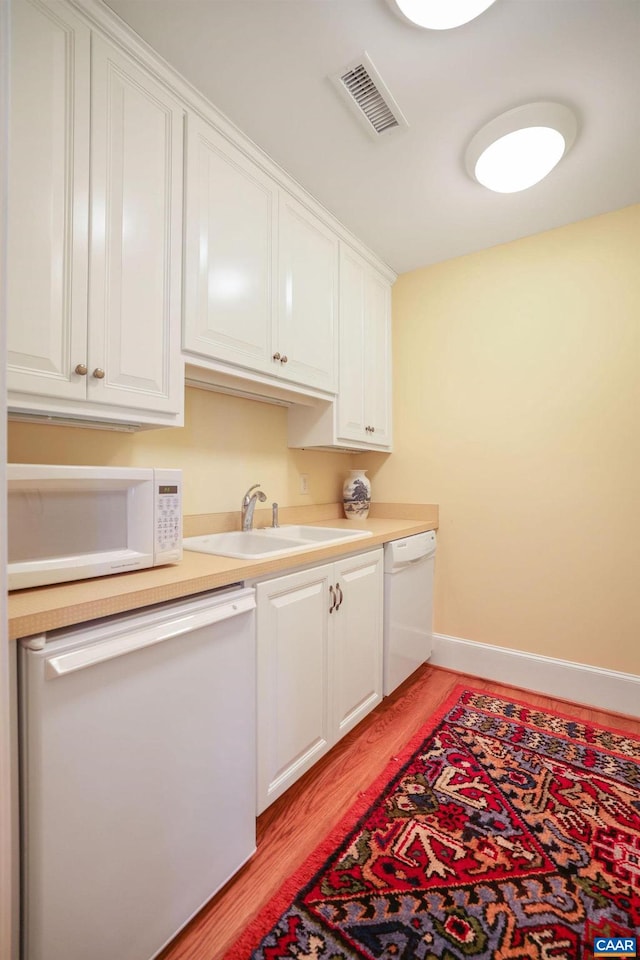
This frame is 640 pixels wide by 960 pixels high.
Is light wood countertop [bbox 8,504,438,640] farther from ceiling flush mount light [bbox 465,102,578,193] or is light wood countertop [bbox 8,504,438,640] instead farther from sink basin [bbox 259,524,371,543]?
ceiling flush mount light [bbox 465,102,578,193]

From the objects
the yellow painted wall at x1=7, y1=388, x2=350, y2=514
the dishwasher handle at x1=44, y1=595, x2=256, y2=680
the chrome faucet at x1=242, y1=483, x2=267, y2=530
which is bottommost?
the dishwasher handle at x1=44, y1=595, x2=256, y2=680

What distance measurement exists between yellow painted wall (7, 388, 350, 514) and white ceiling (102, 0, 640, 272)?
1095 millimetres

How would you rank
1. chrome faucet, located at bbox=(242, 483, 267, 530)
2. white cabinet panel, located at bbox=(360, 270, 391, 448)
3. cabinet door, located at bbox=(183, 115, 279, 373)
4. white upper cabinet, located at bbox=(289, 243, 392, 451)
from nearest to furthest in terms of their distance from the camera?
cabinet door, located at bbox=(183, 115, 279, 373) < chrome faucet, located at bbox=(242, 483, 267, 530) < white upper cabinet, located at bbox=(289, 243, 392, 451) < white cabinet panel, located at bbox=(360, 270, 391, 448)

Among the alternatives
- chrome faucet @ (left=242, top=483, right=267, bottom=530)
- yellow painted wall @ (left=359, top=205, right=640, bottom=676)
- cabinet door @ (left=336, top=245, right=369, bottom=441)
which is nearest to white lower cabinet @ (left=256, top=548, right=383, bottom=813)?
chrome faucet @ (left=242, top=483, right=267, bottom=530)

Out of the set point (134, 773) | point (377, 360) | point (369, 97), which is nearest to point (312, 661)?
point (134, 773)

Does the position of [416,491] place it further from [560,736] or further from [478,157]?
[478,157]

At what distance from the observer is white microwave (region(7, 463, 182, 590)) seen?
97cm

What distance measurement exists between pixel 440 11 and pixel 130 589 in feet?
5.78

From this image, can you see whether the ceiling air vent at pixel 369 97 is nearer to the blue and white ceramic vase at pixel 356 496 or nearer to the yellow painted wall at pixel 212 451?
the yellow painted wall at pixel 212 451

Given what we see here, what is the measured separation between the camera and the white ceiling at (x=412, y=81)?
1.25 metres

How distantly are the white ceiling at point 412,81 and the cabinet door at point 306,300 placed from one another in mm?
173

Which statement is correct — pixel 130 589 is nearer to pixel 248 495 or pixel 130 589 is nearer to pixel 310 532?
pixel 248 495

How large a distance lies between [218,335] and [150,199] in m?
0.45

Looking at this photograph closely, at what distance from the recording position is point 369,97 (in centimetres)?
150
